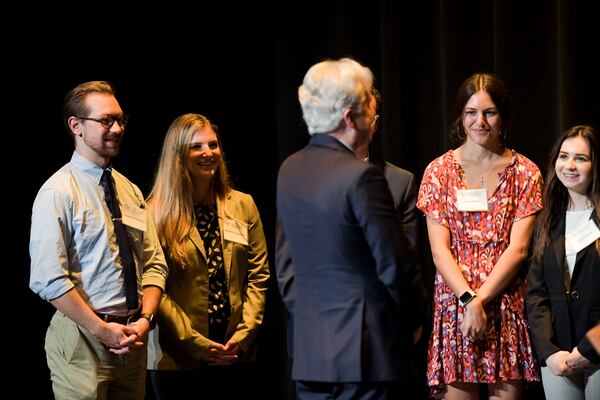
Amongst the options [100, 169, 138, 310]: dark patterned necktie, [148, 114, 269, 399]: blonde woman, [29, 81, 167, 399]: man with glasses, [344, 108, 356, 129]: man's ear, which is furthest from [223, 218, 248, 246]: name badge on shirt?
[344, 108, 356, 129]: man's ear

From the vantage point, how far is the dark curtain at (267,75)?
407 cm

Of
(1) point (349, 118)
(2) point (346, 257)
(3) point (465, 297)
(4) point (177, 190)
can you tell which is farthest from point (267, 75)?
(2) point (346, 257)

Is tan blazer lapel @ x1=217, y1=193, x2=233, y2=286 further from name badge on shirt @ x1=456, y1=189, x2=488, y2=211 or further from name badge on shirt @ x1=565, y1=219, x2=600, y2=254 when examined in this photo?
name badge on shirt @ x1=565, y1=219, x2=600, y2=254

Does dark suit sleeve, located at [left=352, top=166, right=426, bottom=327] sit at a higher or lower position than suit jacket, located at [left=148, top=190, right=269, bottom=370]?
higher

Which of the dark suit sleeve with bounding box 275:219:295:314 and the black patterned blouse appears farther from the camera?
the black patterned blouse

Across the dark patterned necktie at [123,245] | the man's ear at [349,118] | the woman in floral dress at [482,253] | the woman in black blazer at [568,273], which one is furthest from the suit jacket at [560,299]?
the dark patterned necktie at [123,245]

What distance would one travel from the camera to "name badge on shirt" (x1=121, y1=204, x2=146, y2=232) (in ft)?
10.8

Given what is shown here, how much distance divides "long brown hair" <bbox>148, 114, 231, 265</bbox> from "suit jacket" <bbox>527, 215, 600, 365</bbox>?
1.41 m

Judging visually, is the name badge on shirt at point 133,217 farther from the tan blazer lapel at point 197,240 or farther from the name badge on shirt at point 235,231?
the name badge on shirt at point 235,231

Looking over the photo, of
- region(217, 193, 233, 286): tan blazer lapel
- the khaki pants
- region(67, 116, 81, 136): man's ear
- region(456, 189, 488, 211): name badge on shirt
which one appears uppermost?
region(67, 116, 81, 136): man's ear

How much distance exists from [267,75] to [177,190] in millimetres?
1416

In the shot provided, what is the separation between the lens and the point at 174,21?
4.79 m

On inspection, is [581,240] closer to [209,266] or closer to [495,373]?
[495,373]

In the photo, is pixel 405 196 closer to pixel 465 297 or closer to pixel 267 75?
pixel 465 297
